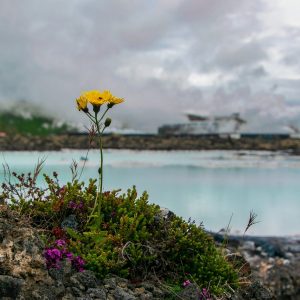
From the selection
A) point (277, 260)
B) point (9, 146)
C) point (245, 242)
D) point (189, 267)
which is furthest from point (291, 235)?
point (9, 146)

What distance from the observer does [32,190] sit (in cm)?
777

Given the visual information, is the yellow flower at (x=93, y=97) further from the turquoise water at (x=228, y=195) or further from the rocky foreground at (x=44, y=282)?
the turquoise water at (x=228, y=195)

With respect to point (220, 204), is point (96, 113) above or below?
above

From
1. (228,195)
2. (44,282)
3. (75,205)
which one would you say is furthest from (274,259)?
(228,195)

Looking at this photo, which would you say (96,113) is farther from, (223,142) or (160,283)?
(223,142)

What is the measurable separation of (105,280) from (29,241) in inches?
37.5

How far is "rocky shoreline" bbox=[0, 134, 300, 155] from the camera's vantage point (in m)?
141

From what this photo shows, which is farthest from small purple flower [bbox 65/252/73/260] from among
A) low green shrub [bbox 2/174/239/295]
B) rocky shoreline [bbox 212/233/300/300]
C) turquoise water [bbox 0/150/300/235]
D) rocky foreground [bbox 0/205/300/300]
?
turquoise water [bbox 0/150/300/235]

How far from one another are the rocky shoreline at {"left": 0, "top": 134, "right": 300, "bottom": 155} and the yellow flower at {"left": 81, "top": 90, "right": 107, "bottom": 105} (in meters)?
128

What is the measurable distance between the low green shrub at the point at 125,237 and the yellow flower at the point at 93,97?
142 centimetres

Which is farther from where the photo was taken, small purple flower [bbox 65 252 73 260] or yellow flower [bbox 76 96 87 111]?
yellow flower [bbox 76 96 87 111]

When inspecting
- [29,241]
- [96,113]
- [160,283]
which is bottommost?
[160,283]

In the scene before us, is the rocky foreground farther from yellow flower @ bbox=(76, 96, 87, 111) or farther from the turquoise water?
the turquoise water

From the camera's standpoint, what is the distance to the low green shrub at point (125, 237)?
6.83 m
